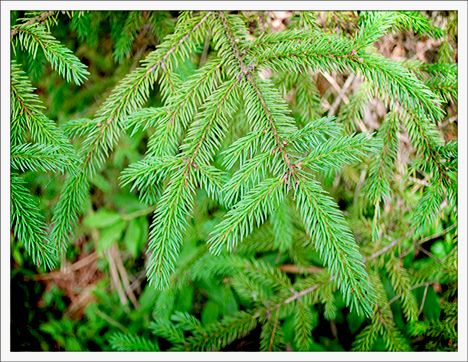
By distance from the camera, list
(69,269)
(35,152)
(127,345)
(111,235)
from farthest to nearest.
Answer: (69,269)
(111,235)
(127,345)
(35,152)

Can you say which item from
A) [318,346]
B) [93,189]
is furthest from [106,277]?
[318,346]

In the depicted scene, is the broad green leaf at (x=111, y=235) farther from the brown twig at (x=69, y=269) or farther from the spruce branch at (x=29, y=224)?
the spruce branch at (x=29, y=224)

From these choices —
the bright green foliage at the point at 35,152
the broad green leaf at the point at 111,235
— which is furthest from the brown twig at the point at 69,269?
the bright green foliage at the point at 35,152

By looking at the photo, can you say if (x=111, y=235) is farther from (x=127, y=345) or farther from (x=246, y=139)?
(x=246, y=139)

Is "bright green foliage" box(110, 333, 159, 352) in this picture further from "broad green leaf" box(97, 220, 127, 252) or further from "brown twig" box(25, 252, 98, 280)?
"brown twig" box(25, 252, 98, 280)

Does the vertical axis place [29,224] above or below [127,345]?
above

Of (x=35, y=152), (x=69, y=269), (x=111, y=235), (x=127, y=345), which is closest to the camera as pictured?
(x=35, y=152)

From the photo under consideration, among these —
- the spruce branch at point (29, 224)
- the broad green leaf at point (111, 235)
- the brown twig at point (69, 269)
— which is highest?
the spruce branch at point (29, 224)

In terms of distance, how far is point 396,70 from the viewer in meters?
0.60

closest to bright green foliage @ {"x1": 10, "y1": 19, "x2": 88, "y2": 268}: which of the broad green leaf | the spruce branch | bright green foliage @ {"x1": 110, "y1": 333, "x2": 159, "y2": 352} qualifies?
the spruce branch

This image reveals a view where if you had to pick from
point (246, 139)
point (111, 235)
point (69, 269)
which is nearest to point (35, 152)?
point (246, 139)

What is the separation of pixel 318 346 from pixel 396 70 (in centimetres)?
108

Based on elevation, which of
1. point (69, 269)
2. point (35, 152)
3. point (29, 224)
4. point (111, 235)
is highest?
point (35, 152)
